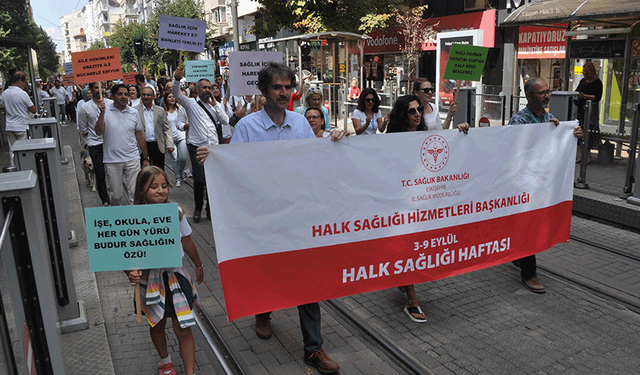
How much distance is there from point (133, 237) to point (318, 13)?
1937cm

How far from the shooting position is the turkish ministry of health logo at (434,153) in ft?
15.1

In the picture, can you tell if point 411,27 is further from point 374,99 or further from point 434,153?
point 434,153

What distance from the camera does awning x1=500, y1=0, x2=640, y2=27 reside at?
10516mm

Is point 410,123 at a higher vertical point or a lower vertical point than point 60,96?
higher

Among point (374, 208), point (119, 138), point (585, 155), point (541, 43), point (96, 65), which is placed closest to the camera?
point (374, 208)

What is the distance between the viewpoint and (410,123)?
16.7 ft

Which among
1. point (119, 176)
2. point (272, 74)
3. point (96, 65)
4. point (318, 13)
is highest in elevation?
point (318, 13)

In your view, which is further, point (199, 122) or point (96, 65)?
point (199, 122)

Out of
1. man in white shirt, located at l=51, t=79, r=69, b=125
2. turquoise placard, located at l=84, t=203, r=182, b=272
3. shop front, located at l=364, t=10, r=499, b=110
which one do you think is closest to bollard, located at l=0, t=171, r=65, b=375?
turquoise placard, located at l=84, t=203, r=182, b=272

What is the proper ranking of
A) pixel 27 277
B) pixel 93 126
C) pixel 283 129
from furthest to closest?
pixel 93 126 → pixel 283 129 → pixel 27 277

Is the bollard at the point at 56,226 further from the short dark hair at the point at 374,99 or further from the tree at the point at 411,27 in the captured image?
the tree at the point at 411,27

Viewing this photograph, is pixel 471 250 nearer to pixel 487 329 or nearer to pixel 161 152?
pixel 487 329

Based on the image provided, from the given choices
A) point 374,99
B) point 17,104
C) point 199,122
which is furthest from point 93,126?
point 374,99

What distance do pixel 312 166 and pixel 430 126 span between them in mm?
2541
